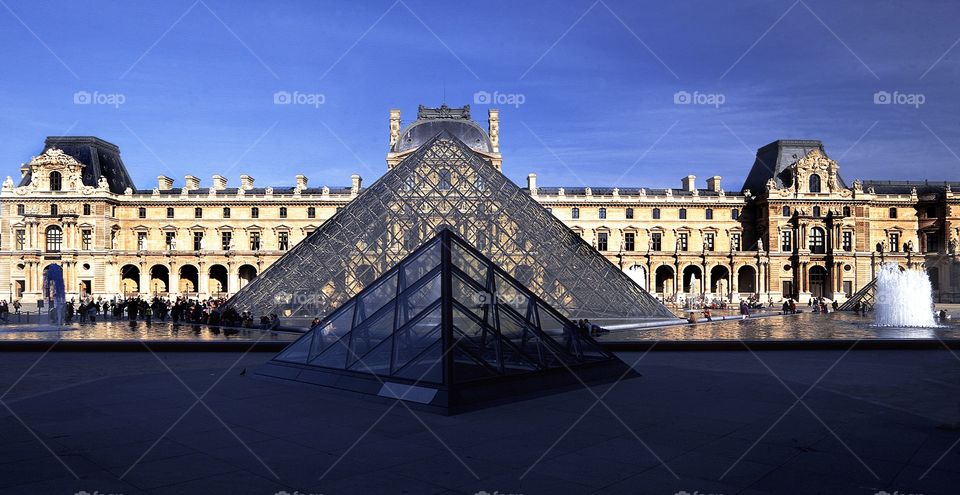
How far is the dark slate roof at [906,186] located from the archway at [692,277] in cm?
1518

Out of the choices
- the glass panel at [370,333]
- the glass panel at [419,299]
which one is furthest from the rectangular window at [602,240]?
the glass panel at [419,299]

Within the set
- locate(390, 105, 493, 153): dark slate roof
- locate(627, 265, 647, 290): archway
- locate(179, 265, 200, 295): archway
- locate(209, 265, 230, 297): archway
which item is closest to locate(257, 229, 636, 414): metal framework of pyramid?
locate(627, 265, 647, 290): archway

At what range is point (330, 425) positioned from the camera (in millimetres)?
7219

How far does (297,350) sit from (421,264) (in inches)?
104

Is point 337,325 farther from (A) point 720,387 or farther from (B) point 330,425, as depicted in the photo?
(A) point 720,387

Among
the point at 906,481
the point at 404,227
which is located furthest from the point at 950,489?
the point at 404,227

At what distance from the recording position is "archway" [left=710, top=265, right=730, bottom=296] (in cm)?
5347

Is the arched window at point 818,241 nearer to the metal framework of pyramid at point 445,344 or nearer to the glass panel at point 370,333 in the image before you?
the metal framework of pyramid at point 445,344

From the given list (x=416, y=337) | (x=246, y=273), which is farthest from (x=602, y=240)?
(x=416, y=337)

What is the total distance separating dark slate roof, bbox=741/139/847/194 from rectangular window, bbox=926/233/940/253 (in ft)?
25.1

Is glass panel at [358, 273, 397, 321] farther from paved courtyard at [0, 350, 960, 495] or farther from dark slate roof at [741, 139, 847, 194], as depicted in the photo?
dark slate roof at [741, 139, 847, 194]

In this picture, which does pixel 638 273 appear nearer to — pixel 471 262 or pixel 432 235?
pixel 432 235

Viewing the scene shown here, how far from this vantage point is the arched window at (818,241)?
50844 millimetres

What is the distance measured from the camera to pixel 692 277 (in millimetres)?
52938
